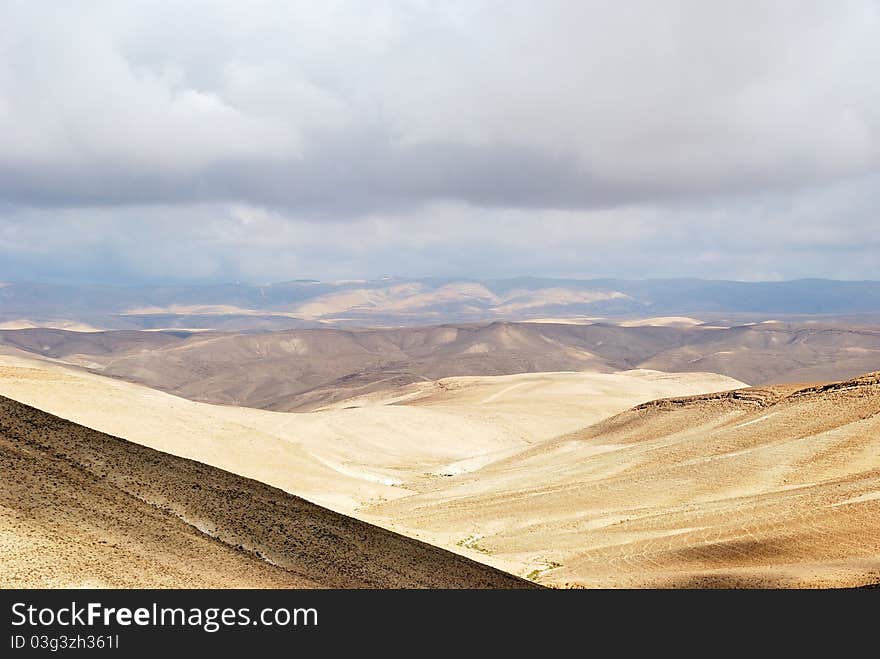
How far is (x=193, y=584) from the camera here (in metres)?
13.5

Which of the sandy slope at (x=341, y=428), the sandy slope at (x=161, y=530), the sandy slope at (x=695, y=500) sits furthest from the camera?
the sandy slope at (x=341, y=428)

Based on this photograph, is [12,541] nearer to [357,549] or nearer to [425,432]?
[357,549]

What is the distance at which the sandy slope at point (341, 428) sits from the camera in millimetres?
43375

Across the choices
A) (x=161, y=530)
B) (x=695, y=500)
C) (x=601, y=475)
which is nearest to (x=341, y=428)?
(x=601, y=475)

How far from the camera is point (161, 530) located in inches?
610

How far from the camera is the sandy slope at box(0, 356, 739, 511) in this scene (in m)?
43.4

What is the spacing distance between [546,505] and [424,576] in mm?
16992

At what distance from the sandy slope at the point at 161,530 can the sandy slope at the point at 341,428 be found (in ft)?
55.8

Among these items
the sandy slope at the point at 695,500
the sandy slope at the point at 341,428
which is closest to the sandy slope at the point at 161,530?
the sandy slope at the point at 695,500

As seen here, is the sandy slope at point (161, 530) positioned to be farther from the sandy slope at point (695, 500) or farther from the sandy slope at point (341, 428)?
the sandy slope at point (341, 428)

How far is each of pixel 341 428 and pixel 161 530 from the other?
1933 inches

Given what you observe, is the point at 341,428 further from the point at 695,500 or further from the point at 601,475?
the point at 695,500

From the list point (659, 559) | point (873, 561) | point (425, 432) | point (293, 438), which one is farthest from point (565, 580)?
point (425, 432)

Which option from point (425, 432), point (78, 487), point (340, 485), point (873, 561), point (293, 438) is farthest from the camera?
point (425, 432)
